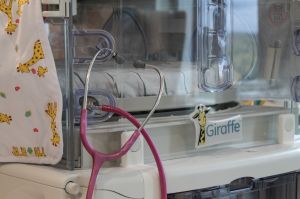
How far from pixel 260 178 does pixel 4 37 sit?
1.81ft

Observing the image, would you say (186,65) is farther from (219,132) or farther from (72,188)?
(72,188)

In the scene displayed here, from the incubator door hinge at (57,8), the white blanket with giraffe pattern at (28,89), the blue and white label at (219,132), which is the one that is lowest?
the blue and white label at (219,132)

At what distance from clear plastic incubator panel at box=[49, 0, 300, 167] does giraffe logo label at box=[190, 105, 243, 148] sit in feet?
0.04

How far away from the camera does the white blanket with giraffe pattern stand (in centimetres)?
89

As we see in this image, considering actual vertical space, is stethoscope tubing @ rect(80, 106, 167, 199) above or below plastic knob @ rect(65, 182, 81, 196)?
above

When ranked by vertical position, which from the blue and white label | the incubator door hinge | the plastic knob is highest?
the incubator door hinge

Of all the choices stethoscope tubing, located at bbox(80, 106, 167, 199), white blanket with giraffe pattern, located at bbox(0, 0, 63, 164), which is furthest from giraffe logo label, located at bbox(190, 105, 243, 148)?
white blanket with giraffe pattern, located at bbox(0, 0, 63, 164)

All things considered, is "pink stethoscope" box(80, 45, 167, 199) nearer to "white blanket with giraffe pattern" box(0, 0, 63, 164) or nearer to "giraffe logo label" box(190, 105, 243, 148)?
"white blanket with giraffe pattern" box(0, 0, 63, 164)

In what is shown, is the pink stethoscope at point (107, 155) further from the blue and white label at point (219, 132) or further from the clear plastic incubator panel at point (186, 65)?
the blue and white label at point (219, 132)

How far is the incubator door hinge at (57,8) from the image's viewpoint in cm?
88

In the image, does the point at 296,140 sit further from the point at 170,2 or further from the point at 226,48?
the point at 170,2

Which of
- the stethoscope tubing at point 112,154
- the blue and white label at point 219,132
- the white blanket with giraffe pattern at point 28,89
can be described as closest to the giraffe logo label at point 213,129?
the blue and white label at point 219,132

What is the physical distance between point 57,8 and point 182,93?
1.22 ft

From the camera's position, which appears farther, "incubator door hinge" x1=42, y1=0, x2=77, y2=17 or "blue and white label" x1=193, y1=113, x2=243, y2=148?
"blue and white label" x1=193, y1=113, x2=243, y2=148
